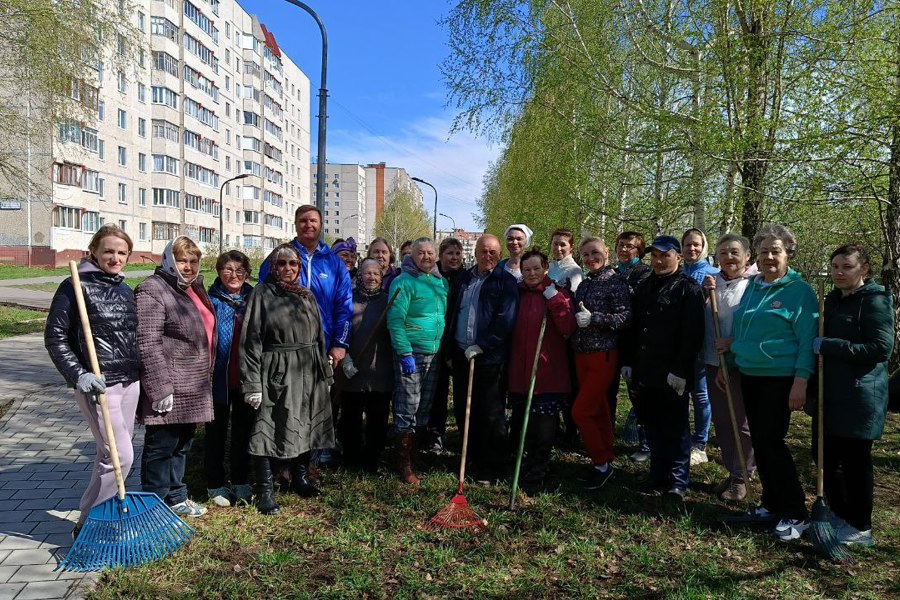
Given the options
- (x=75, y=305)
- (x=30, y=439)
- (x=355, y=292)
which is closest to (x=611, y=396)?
(x=355, y=292)

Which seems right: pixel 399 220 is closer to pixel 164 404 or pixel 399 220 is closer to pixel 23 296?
pixel 23 296

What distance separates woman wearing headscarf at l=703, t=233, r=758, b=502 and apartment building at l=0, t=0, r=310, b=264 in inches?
1022

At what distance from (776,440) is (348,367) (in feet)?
10.5

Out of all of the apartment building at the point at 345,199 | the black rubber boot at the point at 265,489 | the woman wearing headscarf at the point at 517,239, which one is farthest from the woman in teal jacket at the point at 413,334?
the apartment building at the point at 345,199

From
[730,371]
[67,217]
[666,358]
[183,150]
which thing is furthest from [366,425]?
[183,150]

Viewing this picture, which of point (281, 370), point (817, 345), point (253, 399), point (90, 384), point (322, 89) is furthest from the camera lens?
point (322, 89)

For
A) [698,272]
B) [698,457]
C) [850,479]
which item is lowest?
[698,457]

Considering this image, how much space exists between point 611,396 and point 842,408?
221 centimetres

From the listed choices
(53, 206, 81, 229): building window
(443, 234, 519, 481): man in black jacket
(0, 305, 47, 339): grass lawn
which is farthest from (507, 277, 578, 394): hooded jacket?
(53, 206, 81, 229): building window

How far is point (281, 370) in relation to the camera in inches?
173

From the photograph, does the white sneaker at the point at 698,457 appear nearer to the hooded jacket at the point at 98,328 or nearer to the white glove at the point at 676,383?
the white glove at the point at 676,383

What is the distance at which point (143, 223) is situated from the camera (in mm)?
44125

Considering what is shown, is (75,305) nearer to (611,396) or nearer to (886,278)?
(611,396)

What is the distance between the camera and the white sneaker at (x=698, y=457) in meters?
5.60
